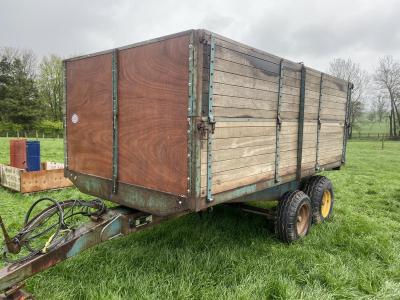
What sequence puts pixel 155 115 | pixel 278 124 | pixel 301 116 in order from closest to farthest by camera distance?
pixel 155 115
pixel 278 124
pixel 301 116

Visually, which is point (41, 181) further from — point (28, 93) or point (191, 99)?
point (28, 93)

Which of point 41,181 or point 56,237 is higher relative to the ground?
point 56,237

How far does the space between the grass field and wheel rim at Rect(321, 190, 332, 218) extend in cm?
21

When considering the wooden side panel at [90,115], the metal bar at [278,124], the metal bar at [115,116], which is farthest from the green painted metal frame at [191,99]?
the metal bar at [278,124]

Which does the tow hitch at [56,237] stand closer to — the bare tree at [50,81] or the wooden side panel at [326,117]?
the wooden side panel at [326,117]

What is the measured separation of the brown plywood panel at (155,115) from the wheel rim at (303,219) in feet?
8.61

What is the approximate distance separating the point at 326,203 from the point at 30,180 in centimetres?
601

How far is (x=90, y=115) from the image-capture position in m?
3.78

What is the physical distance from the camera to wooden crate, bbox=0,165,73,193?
22.8ft

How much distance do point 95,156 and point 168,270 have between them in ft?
5.04

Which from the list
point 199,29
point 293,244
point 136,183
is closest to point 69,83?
point 136,183

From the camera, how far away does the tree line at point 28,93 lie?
3998 cm

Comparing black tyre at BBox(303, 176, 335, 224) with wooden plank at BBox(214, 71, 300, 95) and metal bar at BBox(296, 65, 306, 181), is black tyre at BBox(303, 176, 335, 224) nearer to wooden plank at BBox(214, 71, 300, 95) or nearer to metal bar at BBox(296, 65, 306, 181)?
metal bar at BBox(296, 65, 306, 181)

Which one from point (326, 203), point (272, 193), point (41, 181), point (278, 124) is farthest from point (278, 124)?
point (41, 181)
